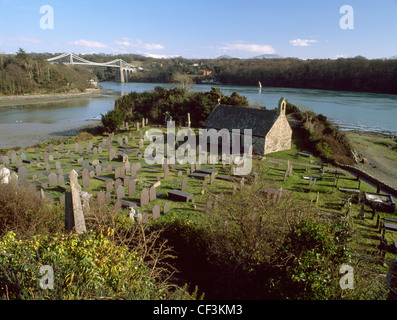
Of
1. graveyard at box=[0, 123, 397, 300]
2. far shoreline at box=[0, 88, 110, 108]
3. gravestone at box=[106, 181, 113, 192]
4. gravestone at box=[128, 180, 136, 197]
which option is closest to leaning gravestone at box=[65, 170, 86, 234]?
graveyard at box=[0, 123, 397, 300]

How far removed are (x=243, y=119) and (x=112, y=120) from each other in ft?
46.1

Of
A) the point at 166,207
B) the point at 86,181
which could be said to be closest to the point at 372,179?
the point at 166,207

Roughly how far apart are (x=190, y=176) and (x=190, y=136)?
957cm

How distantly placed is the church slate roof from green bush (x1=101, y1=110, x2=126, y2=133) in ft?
31.8

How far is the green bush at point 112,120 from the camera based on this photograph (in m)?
28.8

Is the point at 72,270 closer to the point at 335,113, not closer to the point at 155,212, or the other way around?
the point at 155,212

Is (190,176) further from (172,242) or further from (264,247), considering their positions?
(264,247)

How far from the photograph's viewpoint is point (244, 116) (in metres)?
25.1

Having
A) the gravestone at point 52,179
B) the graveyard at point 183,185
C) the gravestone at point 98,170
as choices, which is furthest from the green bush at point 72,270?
the gravestone at point 98,170

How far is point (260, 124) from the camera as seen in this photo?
942 inches

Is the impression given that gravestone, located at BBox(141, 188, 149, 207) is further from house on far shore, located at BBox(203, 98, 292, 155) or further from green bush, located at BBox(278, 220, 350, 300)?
house on far shore, located at BBox(203, 98, 292, 155)

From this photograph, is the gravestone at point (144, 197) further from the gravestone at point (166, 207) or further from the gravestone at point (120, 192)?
the gravestone at point (166, 207)

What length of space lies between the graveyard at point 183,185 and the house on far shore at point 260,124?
1275 millimetres

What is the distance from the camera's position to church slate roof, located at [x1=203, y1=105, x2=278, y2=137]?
23.7 meters
